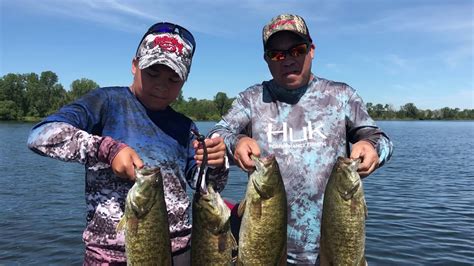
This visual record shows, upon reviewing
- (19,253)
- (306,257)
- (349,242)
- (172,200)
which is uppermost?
(172,200)

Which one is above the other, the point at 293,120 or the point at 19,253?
the point at 293,120

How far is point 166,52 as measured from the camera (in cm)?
381

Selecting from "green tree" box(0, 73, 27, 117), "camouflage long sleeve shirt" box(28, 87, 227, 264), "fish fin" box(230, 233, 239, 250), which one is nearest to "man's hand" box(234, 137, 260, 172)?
"camouflage long sleeve shirt" box(28, 87, 227, 264)

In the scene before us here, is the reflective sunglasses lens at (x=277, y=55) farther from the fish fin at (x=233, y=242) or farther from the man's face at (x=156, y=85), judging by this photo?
the fish fin at (x=233, y=242)

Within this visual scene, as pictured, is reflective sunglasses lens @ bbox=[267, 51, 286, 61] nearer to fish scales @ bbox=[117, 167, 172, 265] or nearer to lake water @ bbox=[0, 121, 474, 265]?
fish scales @ bbox=[117, 167, 172, 265]

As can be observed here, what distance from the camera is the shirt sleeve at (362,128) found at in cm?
388

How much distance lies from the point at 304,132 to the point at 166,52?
152 cm

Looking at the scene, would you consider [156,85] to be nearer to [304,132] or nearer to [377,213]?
[304,132]

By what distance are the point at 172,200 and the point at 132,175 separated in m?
0.90

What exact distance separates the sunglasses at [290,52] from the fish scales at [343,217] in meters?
1.25

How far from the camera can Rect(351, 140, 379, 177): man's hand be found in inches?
139

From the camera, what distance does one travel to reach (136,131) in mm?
3873

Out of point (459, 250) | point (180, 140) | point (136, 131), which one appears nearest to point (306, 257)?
point (180, 140)

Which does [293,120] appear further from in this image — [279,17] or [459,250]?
[459,250]
